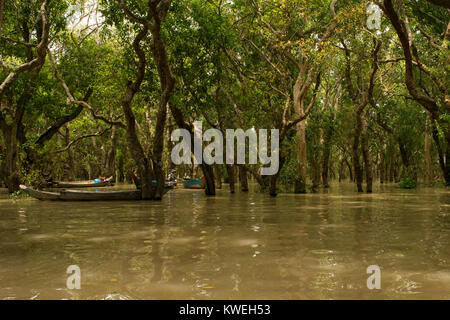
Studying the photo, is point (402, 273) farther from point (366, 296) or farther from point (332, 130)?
point (332, 130)

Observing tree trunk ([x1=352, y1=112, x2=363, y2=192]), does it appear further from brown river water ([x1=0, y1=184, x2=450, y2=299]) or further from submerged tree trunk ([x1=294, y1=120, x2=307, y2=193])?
brown river water ([x1=0, y1=184, x2=450, y2=299])

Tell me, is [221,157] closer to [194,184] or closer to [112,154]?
[194,184]

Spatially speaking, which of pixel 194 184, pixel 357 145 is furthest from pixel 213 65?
pixel 194 184

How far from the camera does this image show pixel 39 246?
7.42m

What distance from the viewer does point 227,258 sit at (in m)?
6.32

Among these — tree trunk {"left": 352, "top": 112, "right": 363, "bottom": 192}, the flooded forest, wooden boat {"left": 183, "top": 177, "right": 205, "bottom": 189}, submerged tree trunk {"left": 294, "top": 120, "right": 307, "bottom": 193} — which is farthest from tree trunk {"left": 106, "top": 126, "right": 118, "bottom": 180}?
tree trunk {"left": 352, "top": 112, "right": 363, "bottom": 192}

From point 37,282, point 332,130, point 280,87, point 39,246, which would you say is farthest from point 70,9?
point 37,282

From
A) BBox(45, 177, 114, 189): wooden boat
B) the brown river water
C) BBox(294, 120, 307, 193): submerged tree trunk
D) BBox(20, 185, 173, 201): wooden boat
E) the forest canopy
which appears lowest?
the brown river water

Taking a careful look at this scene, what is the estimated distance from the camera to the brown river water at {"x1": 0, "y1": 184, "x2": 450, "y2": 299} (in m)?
4.65

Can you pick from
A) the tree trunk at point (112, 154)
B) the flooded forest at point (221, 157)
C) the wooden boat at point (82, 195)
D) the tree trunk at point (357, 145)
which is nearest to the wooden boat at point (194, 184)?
the flooded forest at point (221, 157)

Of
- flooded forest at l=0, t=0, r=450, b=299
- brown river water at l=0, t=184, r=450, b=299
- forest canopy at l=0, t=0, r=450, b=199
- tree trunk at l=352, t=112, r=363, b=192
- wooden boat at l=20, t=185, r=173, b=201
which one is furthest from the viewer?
tree trunk at l=352, t=112, r=363, b=192

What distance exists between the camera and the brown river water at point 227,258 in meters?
4.65

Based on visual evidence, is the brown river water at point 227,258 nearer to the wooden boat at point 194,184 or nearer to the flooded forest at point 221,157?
the flooded forest at point 221,157
